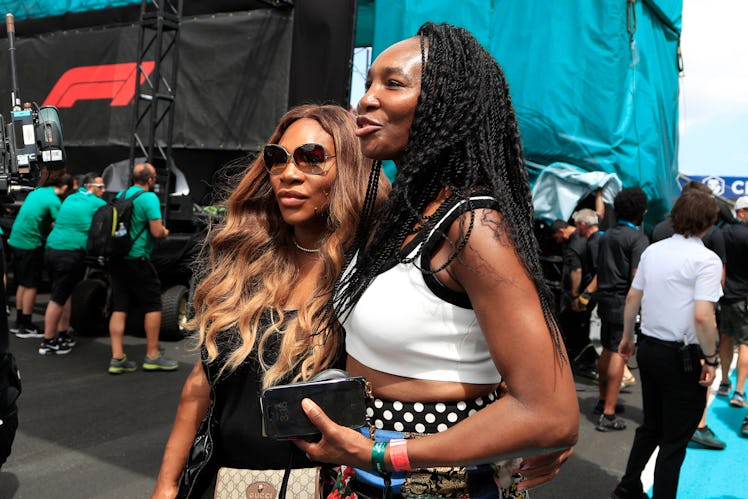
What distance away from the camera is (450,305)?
3.92 ft

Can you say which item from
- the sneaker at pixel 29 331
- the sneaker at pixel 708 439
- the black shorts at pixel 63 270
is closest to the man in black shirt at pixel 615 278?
the sneaker at pixel 708 439

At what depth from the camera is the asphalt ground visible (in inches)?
154

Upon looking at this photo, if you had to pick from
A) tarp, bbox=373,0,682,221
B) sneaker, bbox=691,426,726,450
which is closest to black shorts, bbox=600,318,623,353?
sneaker, bbox=691,426,726,450

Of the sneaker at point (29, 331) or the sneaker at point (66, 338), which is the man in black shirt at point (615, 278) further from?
Answer: the sneaker at point (29, 331)

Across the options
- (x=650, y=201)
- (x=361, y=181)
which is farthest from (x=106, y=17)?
(x=361, y=181)

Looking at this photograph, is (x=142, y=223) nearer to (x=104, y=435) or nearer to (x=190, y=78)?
(x=104, y=435)

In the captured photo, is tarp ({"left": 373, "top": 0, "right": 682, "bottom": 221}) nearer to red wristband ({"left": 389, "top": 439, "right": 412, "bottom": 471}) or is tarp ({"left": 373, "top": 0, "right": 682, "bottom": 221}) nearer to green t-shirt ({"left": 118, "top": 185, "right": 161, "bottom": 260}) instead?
green t-shirt ({"left": 118, "top": 185, "right": 161, "bottom": 260})

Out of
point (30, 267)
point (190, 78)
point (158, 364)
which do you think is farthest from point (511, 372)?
point (190, 78)

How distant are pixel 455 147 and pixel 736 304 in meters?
5.93

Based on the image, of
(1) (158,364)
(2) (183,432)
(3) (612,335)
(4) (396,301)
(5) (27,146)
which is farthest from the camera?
(1) (158,364)

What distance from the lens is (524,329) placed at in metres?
1.10

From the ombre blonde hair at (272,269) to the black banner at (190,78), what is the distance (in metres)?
7.83

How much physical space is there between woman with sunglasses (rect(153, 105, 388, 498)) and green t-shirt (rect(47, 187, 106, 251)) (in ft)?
18.7

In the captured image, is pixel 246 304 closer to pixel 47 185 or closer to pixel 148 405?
pixel 148 405
